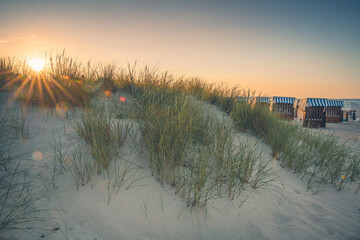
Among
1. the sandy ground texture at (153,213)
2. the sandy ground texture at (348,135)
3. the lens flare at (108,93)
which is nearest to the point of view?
the sandy ground texture at (153,213)

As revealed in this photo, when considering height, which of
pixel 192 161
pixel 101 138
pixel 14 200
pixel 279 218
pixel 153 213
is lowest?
pixel 279 218

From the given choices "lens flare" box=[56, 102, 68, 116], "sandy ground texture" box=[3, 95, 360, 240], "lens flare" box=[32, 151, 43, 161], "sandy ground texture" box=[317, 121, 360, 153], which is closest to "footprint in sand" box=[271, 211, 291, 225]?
"sandy ground texture" box=[3, 95, 360, 240]

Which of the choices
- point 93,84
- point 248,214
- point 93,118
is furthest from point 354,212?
point 93,84

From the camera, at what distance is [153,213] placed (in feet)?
6.22

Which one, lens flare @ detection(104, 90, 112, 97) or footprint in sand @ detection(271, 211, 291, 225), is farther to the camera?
lens flare @ detection(104, 90, 112, 97)

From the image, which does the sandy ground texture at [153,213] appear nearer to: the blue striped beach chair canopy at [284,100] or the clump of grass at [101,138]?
the clump of grass at [101,138]

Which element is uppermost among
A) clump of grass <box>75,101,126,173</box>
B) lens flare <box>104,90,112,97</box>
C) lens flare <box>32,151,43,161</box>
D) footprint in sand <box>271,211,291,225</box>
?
lens flare <box>104,90,112,97</box>

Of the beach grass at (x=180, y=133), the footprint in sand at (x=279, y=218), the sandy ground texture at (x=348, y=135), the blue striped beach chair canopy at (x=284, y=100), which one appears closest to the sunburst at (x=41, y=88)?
the beach grass at (x=180, y=133)

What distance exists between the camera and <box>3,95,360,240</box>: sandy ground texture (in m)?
1.70

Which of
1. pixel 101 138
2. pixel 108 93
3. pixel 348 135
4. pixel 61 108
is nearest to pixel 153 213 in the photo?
pixel 101 138

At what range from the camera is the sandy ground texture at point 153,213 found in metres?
1.70

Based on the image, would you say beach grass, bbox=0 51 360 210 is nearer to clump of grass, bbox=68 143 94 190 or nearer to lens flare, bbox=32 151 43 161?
clump of grass, bbox=68 143 94 190

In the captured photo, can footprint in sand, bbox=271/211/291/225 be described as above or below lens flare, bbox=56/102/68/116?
below

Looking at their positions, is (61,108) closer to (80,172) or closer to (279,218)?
(80,172)
